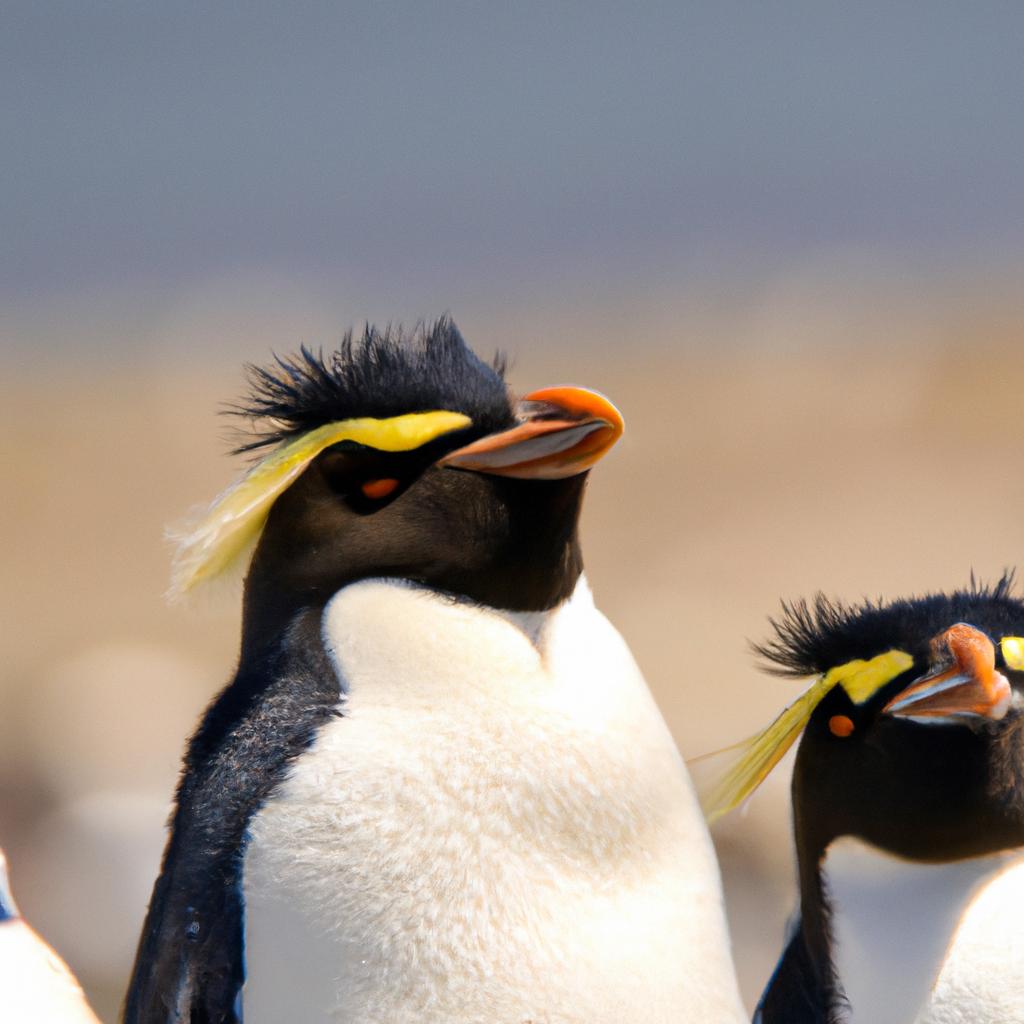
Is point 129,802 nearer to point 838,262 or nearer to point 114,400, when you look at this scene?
point 114,400

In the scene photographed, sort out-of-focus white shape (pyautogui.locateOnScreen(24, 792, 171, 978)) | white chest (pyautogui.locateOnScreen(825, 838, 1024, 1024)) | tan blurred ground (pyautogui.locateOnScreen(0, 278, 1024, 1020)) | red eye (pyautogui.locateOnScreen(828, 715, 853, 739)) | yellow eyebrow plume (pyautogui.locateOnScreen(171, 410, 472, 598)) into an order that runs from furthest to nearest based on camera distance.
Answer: tan blurred ground (pyautogui.locateOnScreen(0, 278, 1024, 1020))
out-of-focus white shape (pyautogui.locateOnScreen(24, 792, 171, 978))
red eye (pyautogui.locateOnScreen(828, 715, 853, 739))
white chest (pyautogui.locateOnScreen(825, 838, 1024, 1024))
yellow eyebrow plume (pyautogui.locateOnScreen(171, 410, 472, 598))

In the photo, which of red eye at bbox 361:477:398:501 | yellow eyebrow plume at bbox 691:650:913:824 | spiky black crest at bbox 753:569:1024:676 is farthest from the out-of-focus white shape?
red eye at bbox 361:477:398:501

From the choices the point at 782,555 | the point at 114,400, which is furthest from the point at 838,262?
the point at 782,555

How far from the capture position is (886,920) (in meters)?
1.90

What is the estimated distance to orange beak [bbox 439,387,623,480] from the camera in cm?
157

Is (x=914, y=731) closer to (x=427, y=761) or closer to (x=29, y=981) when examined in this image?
(x=427, y=761)

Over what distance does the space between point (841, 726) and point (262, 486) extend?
0.83 meters

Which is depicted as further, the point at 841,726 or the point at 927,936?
the point at 841,726

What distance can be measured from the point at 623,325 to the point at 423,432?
930 inches

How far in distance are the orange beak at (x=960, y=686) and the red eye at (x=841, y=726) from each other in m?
0.10

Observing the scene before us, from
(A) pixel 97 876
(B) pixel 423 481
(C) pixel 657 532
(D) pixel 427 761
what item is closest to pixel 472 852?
(D) pixel 427 761

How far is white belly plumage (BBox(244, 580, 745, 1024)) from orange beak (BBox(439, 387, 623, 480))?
164mm

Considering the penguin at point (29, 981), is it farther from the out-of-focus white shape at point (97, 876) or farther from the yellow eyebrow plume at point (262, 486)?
the out-of-focus white shape at point (97, 876)

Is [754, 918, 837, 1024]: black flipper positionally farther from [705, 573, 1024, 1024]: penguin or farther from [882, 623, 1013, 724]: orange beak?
[882, 623, 1013, 724]: orange beak
